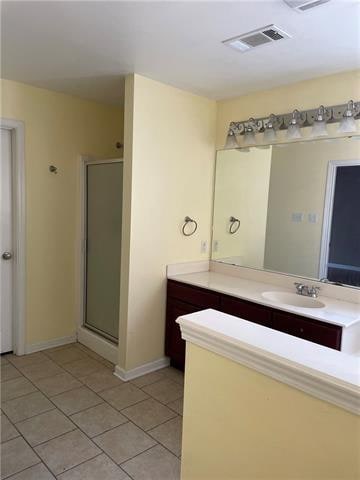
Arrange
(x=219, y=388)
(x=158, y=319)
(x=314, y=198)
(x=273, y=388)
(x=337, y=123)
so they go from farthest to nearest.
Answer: (x=158, y=319), (x=314, y=198), (x=337, y=123), (x=219, y=388), (x=273, y=388)

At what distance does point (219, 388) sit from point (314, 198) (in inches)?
77.3

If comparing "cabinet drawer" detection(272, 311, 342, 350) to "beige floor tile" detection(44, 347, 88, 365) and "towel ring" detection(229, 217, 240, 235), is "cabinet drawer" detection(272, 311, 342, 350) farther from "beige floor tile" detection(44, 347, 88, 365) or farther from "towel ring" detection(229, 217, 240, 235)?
"beige floor tile" detection(44, 347, 88, 365)

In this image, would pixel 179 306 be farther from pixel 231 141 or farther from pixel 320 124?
pixel 320 124

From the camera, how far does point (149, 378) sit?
2936mm

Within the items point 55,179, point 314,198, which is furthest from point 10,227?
point 314,198

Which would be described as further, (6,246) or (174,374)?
(6,246)

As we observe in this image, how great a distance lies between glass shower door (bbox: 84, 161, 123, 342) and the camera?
3.19 meters

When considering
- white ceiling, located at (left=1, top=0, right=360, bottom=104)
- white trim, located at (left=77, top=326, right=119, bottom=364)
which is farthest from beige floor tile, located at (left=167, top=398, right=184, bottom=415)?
white ceiling, located at (left=1, top=0, right=360, bottom=104)

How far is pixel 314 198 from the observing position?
2721 mm

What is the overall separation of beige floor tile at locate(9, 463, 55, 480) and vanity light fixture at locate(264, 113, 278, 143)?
107 inches

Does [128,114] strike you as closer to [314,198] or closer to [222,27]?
[222,27]

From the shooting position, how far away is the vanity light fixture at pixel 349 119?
239cm

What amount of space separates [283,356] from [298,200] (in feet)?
6.77

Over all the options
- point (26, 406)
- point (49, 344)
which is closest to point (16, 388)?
point (26, 406)
